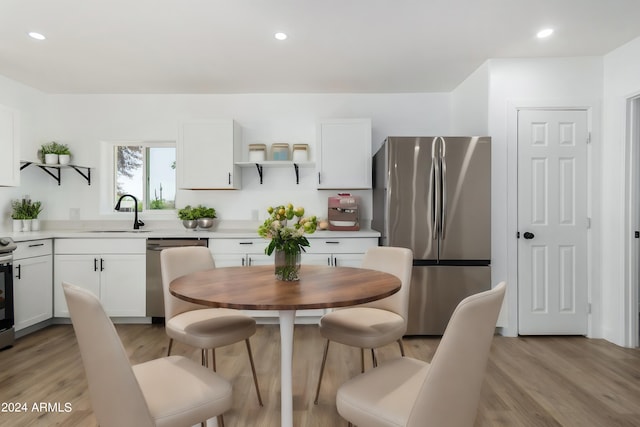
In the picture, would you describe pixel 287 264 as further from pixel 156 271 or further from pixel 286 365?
pixel 156 271

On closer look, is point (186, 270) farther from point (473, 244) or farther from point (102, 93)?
point (102, 93)

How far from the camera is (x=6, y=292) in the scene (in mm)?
2895

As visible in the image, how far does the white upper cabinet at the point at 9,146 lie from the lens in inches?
122

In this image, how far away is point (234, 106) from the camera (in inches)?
162

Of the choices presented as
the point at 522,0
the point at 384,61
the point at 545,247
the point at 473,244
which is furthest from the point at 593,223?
the point at 384,61

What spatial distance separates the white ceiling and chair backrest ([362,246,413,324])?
5.45 ft

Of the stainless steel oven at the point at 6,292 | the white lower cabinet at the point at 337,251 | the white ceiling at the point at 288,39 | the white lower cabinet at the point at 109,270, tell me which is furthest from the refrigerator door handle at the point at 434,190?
the stainless steel oven at the point at 6,292

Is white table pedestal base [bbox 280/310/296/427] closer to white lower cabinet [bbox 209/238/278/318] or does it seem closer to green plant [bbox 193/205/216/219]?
white lower cabinet [bbox 209/238/278/318]

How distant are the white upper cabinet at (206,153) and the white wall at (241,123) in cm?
37

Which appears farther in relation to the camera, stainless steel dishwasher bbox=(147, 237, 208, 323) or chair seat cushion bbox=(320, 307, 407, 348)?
stainless steel dishwasher bbox=(147, 237, 208, 323)

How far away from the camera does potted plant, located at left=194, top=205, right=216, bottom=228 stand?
12.7 feet

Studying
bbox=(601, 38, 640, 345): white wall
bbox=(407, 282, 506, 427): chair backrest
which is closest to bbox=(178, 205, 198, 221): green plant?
bbox=(407, 282, 506, 427): chair backrest

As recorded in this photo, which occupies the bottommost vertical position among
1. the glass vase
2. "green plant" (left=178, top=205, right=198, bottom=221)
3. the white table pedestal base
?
the white table pedestal base

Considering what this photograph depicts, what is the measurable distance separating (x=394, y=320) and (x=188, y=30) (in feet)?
8.37
